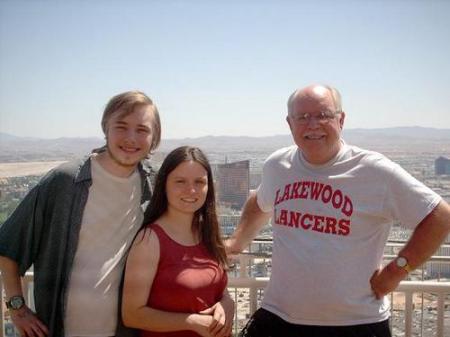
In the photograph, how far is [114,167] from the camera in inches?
77.4

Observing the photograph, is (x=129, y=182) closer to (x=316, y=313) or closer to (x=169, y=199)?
(x=169, y=199)

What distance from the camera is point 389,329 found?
216 cm

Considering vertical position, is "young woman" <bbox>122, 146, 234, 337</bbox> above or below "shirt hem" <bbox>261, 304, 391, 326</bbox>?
above

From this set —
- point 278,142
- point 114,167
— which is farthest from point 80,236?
point 278,142

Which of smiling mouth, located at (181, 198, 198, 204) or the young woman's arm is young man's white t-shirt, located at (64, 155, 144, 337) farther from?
smiling mouth, located at (181, 198, 198, 204)

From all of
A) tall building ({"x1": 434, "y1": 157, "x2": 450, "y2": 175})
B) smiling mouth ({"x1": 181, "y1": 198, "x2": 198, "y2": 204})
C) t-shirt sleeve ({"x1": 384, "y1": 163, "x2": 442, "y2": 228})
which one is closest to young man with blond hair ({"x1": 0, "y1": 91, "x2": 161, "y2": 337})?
smiling mouth ({"x1": 181, "y1": 198, "x2": 198, "y2": 204})

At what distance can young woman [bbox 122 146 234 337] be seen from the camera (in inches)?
71.4

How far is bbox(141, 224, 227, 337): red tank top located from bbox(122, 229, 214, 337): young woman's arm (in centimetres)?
3

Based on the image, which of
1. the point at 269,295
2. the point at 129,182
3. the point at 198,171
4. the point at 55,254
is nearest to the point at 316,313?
the point at 269,295

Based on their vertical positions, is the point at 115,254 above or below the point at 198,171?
below

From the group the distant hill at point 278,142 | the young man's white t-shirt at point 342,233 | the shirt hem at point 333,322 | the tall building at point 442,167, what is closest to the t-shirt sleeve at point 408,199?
the young man's white t-shirt at point 342,233

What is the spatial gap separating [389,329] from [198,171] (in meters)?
1.30

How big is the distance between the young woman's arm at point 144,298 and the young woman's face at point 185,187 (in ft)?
0.73

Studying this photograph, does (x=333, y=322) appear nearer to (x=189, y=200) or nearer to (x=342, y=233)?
(x=342, y=233)
